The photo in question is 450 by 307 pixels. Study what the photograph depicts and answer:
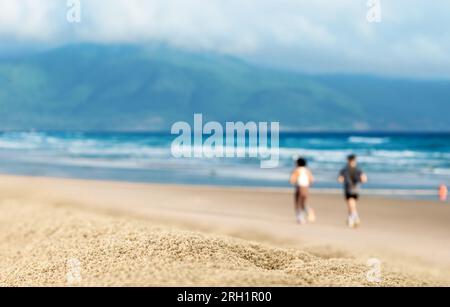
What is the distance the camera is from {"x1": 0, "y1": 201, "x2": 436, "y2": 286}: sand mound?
4098 mm

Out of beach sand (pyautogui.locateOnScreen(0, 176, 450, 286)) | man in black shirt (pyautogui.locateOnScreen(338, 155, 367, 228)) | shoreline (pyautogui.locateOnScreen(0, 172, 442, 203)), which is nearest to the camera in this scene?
beach sand (pyautogui.locateOnScreen(0, 176, 450, 286))

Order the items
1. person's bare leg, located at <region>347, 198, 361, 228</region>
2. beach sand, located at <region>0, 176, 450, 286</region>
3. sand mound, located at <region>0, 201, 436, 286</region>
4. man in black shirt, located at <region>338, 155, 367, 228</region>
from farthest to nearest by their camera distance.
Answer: man in black shirt, located at <region>338, 155, 367, 228</region> < person's bare leg, located at <region>347, 198, 361, 228</region> < beach sand, located at <region>0, 176, 450, 286</region> < sand mound, located at <region>0, 201, 436, 286</region>

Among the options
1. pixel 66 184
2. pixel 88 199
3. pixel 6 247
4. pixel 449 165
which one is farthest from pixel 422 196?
pixel 449 165

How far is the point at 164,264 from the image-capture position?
4488 millimetres

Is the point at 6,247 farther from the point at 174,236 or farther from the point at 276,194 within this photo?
the point at 276,194

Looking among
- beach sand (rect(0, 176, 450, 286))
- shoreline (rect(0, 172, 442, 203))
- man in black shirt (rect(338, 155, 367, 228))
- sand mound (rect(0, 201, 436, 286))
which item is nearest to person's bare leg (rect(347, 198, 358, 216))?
man in black shirt (rect(338, 155, 367, 228))

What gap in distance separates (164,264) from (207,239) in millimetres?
1099

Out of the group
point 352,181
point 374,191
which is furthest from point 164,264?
point 374,191

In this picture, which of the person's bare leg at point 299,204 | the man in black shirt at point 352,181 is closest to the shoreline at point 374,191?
the man in black shirt at point 352,181

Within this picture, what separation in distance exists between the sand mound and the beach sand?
12mm

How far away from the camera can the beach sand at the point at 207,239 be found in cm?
452

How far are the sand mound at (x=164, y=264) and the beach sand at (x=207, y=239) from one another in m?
0.01

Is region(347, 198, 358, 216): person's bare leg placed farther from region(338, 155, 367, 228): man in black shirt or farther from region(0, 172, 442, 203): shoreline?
region(0, 172, 442, 203): shoreline
